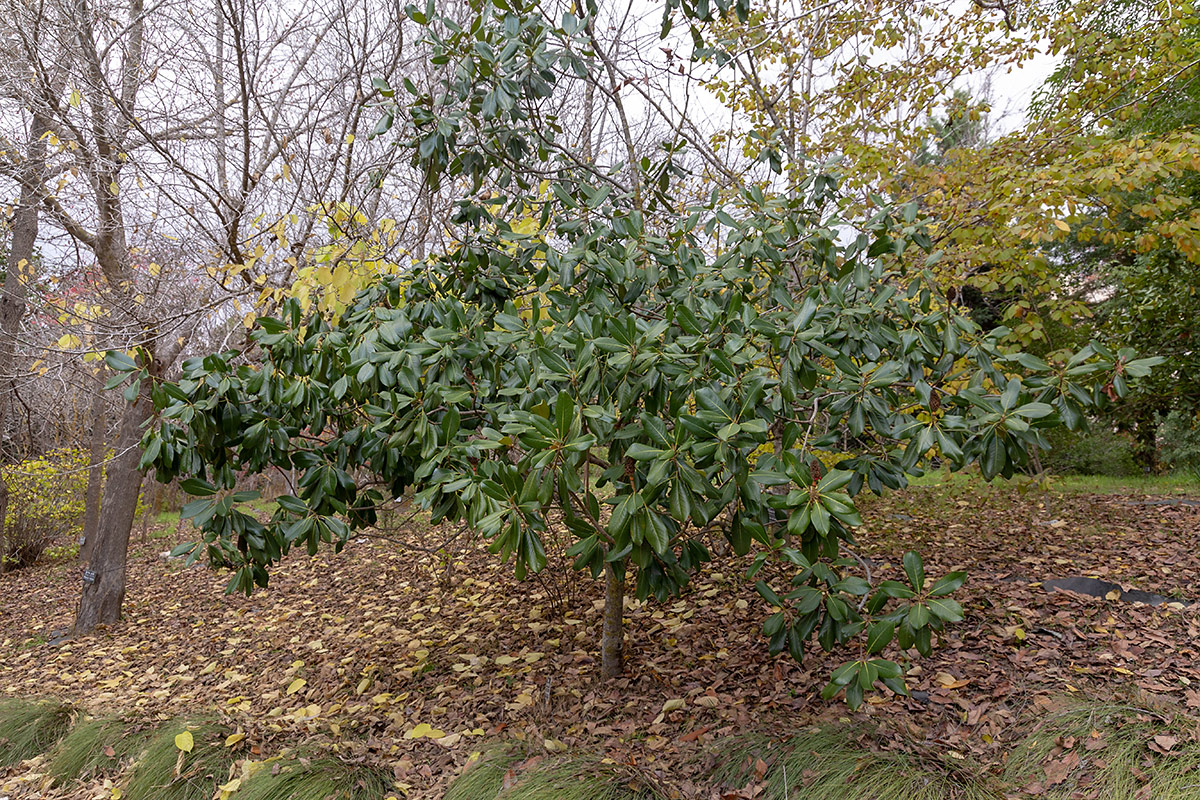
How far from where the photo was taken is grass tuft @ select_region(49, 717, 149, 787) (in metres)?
3.08

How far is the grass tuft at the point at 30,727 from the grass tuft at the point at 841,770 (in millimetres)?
3366

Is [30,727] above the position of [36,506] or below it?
below

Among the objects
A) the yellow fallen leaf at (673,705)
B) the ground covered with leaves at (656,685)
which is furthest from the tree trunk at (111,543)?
the yellow fallen leaf at (673,705)

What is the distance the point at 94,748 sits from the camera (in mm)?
3156

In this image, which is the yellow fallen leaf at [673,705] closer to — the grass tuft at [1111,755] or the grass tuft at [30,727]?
the grass tuft at [1111,755]

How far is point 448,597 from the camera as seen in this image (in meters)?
4.61

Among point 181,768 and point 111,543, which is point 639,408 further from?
point 111,543

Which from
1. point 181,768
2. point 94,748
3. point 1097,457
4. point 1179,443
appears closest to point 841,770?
point 181,768

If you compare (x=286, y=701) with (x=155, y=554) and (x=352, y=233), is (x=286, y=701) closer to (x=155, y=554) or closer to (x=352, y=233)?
(x=352, y=233)

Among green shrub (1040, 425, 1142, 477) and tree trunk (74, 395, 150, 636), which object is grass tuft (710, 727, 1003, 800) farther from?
green shrub (1040, 425, 1142, 477)

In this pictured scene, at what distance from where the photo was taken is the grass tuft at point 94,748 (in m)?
3.08

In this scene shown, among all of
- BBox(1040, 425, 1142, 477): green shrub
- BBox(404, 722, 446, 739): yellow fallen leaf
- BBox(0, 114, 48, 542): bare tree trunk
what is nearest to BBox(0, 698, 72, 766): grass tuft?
BBox(404, 722, 446, 739): yellow fallen leaf

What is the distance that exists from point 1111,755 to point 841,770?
84 centimetres

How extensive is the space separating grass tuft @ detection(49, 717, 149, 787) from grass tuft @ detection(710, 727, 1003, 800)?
2701mm
